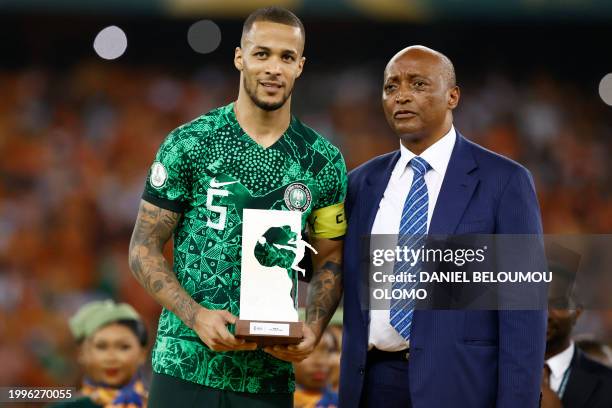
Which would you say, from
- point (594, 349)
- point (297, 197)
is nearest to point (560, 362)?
point (594, 349)

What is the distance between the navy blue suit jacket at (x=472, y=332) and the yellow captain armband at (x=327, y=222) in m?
0.07

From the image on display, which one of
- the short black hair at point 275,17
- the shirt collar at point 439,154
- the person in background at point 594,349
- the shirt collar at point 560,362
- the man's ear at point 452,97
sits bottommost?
the shirt collar at point 560,362

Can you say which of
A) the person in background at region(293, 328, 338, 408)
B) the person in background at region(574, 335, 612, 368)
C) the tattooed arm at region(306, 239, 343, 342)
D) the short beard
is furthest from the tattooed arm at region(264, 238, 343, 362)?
the person in background at region(574, 335, 612, 368)

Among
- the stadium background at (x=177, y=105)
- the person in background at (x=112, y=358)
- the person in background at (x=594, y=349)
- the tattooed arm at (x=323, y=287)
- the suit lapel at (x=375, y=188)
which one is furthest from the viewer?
the stadium background at (x=177, y=105)

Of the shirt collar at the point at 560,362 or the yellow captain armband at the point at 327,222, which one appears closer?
the yellow captain armband at the point at 327,222

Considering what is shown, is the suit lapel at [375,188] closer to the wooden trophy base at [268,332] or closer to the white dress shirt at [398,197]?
the white dress shirt at [398,197]

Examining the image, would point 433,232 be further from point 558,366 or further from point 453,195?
point 558,366

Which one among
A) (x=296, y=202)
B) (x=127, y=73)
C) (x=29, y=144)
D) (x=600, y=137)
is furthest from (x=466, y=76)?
(x=296, y=202)

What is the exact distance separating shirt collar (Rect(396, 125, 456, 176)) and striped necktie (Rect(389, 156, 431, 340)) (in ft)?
0.12

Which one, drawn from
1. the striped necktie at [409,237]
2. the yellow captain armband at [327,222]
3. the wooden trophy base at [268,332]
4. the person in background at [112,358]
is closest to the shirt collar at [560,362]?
the striped necktie at [409,237]

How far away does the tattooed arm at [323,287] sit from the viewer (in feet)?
7.82

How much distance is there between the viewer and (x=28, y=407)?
4012mm

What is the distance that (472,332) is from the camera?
2336mm

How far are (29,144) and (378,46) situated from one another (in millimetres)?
2278
